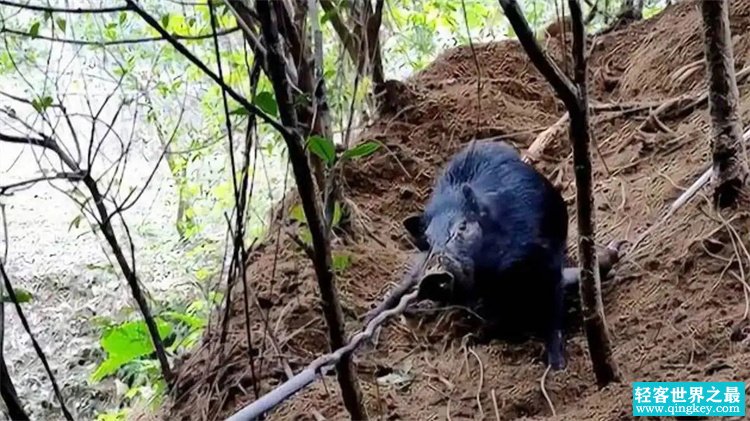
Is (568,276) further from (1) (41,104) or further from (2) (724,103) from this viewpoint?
(1) (41,104)

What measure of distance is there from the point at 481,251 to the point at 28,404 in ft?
12.6

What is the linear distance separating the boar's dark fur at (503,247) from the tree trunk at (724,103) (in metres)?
0.66

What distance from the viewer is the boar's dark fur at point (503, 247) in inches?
114

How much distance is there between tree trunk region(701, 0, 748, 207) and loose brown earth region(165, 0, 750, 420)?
12cm

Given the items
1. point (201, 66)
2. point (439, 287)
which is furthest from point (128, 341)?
point (201, 66)

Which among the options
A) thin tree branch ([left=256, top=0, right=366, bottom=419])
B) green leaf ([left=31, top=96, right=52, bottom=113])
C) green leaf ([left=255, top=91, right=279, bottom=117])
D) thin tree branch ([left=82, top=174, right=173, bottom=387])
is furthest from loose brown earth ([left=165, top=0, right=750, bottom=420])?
green leaf ([left=31, top=96, right=52, bottom=113])

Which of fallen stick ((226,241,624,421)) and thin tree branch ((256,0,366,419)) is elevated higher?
thin tree branch ((256,0,366,419))

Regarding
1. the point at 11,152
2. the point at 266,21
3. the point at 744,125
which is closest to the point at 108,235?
the point at 266,21

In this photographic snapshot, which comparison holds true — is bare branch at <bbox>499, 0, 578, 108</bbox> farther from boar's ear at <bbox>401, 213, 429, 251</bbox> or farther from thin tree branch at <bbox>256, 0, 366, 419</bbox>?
boar's ear at <bbox>401, 213, 429, 251</bbox>

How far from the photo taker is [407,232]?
11.7 feet

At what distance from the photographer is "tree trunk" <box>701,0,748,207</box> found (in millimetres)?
2439

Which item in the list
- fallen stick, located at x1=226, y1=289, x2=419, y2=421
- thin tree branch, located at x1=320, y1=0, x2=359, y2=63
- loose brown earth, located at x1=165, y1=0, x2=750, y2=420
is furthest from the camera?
thin tree branch, located at x1=320, y1=0, x2=359, y2=63

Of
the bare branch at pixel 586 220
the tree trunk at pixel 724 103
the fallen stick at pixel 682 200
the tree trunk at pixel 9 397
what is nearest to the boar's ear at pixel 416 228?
the fallen stick at pixel 682 200

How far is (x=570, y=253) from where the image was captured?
3.20 m
